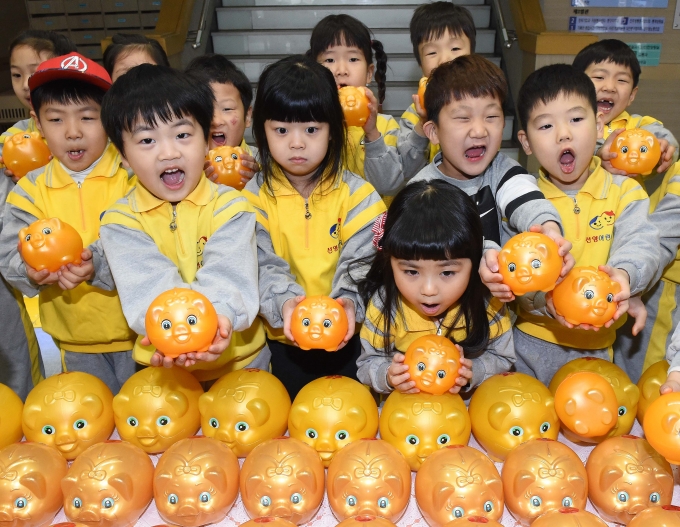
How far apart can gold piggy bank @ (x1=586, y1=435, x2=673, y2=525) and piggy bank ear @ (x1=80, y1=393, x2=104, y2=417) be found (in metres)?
1.51

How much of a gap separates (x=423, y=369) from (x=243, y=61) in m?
5.37

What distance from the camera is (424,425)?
1.87 metres

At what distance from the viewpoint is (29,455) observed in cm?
182

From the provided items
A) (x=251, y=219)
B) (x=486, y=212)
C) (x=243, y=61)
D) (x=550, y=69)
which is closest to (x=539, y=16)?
(x=243, y=61)

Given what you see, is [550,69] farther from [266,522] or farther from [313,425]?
[266,522]

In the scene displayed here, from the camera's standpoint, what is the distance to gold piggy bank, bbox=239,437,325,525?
5.61ft

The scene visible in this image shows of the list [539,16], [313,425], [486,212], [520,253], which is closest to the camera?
[520,253]

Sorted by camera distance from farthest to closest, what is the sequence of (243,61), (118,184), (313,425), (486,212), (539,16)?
(243,61), (539,16), (118,184), (486,212), (313,425)

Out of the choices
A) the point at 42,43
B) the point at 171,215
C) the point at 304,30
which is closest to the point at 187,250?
the point at 171,215

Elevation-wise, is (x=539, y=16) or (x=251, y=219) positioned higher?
(x=539, y=16)

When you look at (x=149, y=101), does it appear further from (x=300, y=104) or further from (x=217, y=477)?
(x=217, y=477)

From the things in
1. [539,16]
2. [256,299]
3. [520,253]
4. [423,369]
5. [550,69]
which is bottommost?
[423,369]

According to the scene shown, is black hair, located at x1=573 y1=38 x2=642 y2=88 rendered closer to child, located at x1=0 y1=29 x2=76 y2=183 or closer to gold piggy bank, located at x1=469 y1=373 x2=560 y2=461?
gold piggy bank, located at x1=469 y1=373 x2=560 y2=461

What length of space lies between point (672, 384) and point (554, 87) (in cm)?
113
